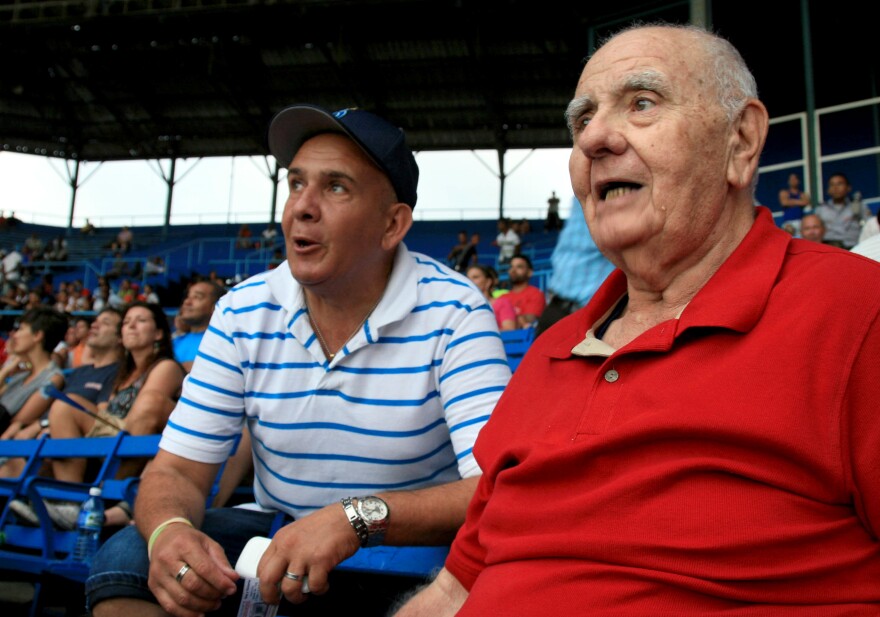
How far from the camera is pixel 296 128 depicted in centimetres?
208

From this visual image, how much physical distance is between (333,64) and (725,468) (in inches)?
658

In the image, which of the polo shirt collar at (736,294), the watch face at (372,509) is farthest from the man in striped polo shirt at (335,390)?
the polo shirt collar at (736,294)

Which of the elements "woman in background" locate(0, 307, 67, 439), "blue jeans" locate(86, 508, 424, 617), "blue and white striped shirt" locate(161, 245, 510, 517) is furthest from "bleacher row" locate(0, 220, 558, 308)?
"blue jeans" locate(86, 508, 424, 617)

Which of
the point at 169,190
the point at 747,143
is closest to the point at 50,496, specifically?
the point at 747,143

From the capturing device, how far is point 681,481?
105 centimetres

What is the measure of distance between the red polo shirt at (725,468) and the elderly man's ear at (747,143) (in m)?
0.13

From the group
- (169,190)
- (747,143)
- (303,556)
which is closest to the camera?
(747,143)

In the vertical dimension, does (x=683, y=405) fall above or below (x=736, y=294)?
below

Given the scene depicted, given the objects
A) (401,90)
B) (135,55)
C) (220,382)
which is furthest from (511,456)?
(135,55)

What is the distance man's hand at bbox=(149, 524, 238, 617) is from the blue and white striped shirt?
379 millimetres

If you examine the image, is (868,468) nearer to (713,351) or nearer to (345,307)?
(713,351)

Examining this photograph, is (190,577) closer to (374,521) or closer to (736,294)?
(374,521)

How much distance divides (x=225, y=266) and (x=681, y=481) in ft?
60.3

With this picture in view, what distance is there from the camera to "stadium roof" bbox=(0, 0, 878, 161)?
11.3 meters
